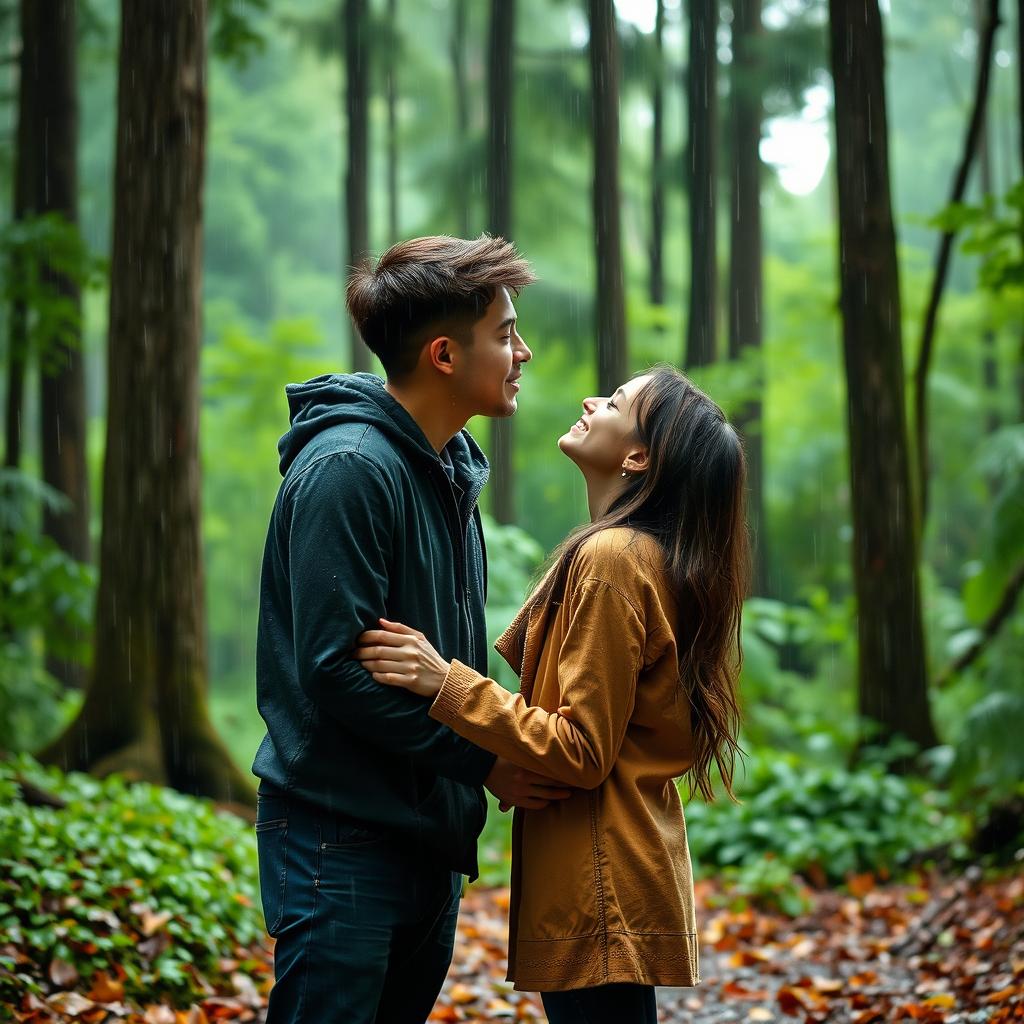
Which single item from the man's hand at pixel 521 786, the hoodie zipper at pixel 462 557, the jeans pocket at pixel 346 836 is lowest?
the jeans pocket at pixel 346 836

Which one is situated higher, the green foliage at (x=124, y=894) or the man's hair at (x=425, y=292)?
the man's hair at (x=425, y=292)

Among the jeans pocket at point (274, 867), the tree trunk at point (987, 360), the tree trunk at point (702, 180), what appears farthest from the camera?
the tree trunk at point (987, 360)

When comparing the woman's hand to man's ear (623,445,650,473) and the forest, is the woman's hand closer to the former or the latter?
man's ear (623,445,650,473)

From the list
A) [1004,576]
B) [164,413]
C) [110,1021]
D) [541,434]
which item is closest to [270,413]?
[541,434]

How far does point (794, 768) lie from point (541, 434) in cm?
1366

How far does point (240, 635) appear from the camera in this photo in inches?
1116

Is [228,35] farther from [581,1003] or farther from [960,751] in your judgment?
[581,1003]

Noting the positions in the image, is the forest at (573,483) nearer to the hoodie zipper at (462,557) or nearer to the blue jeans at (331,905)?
the hoodie zipper at (462,557)

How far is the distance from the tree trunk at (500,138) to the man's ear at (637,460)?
13940 mm

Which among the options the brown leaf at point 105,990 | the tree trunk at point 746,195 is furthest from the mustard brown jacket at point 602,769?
the tree trunk at point 746,195

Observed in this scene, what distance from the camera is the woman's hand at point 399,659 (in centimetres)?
261

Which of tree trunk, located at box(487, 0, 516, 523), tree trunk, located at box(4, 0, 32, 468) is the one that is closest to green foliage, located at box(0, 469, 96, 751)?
tree trunk, located at box(4, 0, 32, 468)

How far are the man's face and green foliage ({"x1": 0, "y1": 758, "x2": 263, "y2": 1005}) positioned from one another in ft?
9.52

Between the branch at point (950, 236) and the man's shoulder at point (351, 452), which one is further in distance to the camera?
the branch at point (950, 236)
